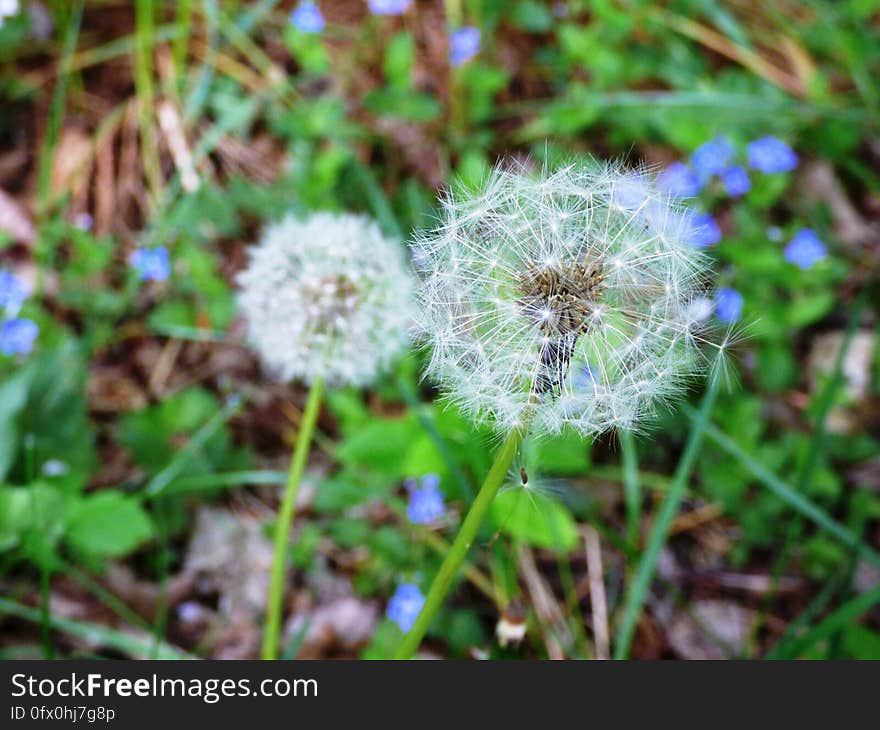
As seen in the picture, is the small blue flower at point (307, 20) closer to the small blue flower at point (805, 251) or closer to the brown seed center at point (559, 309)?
the small blue flower at point (805, 251)

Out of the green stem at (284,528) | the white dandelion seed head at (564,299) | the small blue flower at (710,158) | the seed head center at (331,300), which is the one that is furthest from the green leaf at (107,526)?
the small blue flower at (710,158)

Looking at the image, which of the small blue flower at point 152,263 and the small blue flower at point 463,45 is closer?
the small blue flower at point 152,263

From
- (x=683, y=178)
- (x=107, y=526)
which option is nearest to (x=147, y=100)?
(x=107, y=526)

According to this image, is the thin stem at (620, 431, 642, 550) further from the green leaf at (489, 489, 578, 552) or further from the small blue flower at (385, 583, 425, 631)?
the small blue flower at (385, 583, 425, 631)

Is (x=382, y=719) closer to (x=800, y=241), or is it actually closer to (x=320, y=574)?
(x=320, y=574)

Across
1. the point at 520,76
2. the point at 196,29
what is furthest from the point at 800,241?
the point at 196,29

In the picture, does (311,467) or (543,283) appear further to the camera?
Answer: (311,467)
